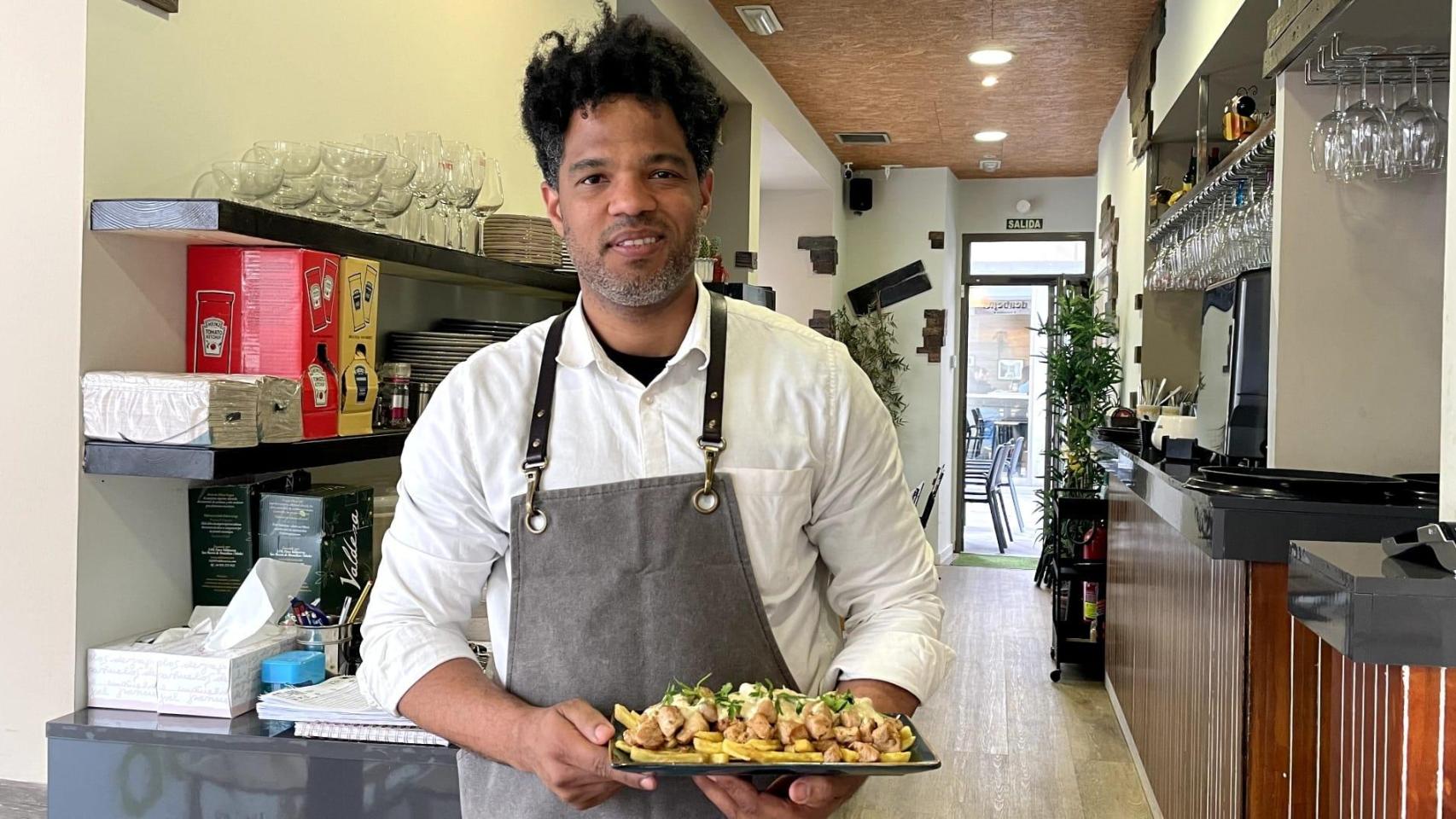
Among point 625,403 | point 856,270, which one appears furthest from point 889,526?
point 856,270

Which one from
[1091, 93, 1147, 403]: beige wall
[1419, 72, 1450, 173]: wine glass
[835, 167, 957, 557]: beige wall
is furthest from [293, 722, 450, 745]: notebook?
[835, 167, 957, 557]: beige wall

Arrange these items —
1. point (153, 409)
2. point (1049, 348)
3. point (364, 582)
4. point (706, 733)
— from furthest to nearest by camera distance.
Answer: point (1049, 348) → point (364, 582) → point (153, 409) → point (706, 733)

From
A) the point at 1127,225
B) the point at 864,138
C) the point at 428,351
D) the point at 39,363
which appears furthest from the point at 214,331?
the point at 864,138

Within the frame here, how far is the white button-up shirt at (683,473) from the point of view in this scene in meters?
1.50

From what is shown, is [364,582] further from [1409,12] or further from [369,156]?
[1409,12]

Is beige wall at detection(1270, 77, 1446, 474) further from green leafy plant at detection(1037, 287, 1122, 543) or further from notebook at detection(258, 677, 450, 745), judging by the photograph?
green leafy plant at detection(1037, 287, 1122, 543)

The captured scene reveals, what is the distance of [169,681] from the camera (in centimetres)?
202

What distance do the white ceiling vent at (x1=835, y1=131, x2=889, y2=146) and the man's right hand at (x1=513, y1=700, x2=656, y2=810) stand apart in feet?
25.1

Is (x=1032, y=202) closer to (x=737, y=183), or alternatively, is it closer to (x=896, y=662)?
(x=737, y=183)

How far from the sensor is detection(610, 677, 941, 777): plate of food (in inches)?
47.4

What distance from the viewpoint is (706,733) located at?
4.11 feet

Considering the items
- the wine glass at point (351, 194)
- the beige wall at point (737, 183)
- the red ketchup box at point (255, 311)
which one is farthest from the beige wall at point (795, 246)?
the red ketchup box at point (255, 311)

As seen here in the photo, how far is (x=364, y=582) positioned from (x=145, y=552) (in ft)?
1.46

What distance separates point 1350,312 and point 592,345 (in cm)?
253
